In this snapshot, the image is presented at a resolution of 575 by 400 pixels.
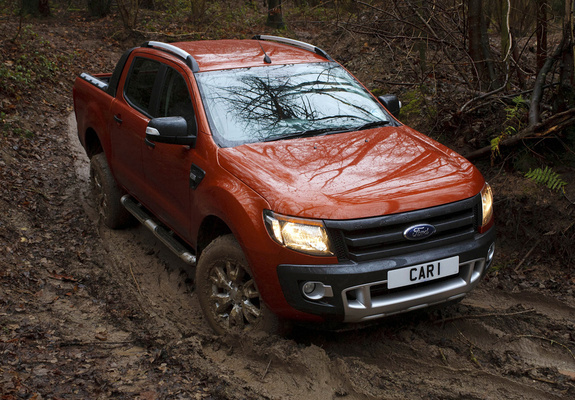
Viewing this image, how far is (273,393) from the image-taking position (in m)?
3.42

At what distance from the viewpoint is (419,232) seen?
3373mm

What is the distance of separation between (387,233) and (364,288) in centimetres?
34

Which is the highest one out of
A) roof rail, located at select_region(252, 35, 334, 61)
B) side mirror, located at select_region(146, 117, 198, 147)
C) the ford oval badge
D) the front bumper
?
roof rail, located at select_region(252, 35, 334, 61)

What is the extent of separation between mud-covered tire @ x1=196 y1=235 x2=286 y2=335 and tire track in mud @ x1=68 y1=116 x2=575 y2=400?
10cm

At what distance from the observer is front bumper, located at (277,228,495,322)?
3.26 meters

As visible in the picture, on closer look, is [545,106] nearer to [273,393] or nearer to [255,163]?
[255,163]

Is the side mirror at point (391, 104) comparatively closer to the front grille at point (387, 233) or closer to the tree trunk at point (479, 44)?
the front grille at point (387, 233)

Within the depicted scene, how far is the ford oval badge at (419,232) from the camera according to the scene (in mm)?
3348

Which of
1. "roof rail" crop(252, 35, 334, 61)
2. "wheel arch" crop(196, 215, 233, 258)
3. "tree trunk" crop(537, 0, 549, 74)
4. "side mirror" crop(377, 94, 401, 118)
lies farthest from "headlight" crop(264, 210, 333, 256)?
"tree trunk" crop(537, 0, 549, 74)

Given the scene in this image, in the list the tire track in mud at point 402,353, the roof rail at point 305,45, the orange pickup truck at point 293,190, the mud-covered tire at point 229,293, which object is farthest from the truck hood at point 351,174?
the roof rail at point 305,45

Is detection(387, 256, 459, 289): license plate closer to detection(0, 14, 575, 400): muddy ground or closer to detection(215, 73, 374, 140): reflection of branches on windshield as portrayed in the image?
detection(0, 14, 575, 400): muddy ground

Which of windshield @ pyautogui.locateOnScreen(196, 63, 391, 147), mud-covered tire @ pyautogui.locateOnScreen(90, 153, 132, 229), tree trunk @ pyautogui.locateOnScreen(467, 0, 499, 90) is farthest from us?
tree trunk @ pyautogui.locateOnScreen(467, 0, 499, 90)

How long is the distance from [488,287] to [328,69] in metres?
2.30

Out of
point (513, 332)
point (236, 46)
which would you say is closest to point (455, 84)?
point (236, 46)
